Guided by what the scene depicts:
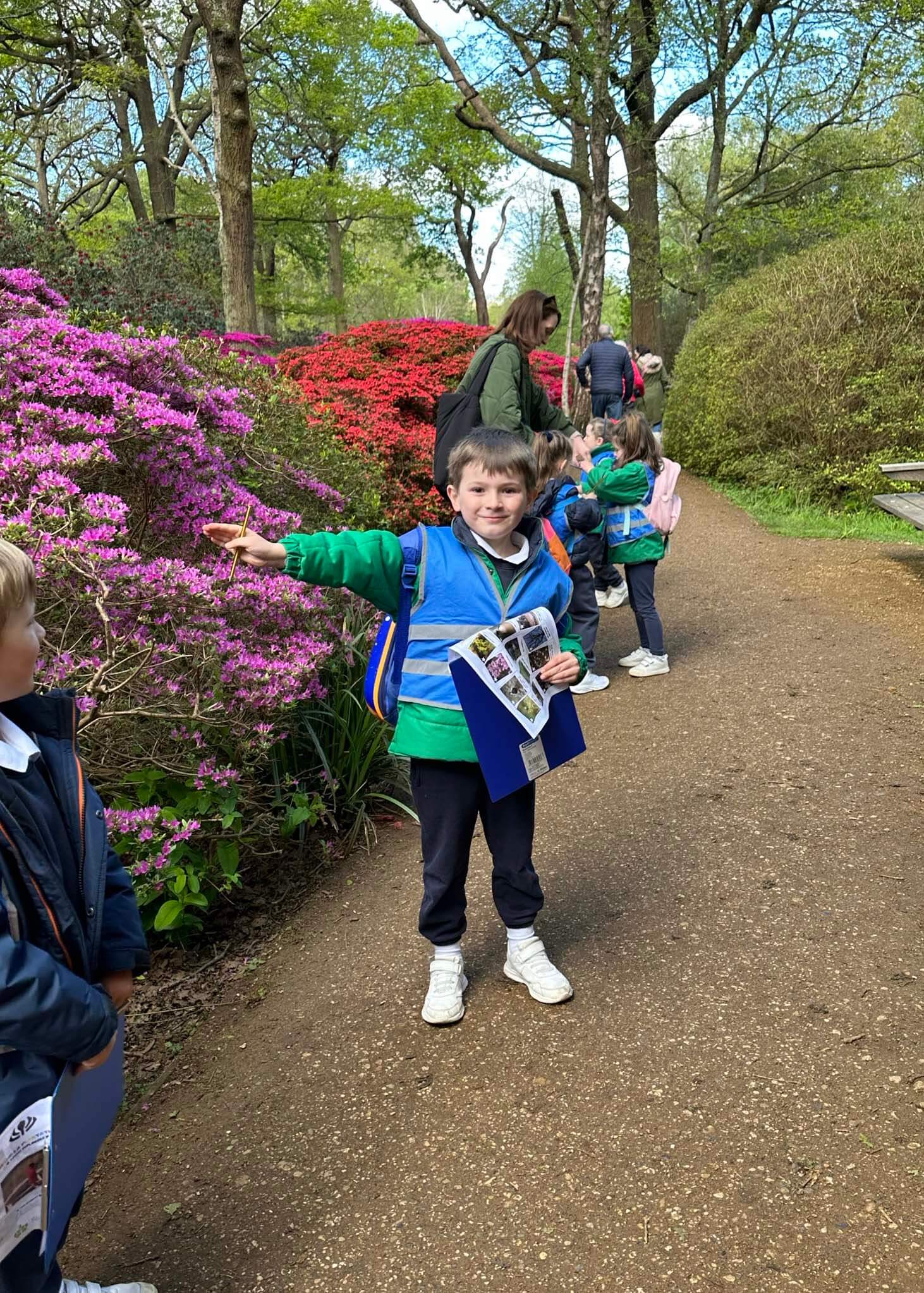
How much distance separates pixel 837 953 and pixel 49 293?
4.57m

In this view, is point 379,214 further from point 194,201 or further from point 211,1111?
point 211,1111

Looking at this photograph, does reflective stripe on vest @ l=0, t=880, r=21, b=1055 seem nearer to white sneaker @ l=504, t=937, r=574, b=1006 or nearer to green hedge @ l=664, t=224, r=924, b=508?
white sneaker @ l=504, t=937, r=574, b=1006

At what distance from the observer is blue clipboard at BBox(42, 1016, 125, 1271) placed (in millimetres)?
1401

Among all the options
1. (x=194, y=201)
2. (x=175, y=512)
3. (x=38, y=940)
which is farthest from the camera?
(x=194, y=201)

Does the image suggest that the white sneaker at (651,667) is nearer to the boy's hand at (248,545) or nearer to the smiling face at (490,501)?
the smiling face at (490,501)

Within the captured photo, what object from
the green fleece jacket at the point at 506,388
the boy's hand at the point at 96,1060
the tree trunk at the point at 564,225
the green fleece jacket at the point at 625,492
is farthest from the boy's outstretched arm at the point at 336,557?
the tree trunk at the point at 564,225

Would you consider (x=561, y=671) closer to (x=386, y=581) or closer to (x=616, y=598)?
(x=386, y=581)

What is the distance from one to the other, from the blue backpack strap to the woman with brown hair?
2416 mm

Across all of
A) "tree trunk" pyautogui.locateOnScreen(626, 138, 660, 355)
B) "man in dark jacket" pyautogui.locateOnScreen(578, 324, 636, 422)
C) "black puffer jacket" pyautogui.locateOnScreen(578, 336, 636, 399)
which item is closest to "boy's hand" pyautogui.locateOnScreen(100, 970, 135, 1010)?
"man in dark jacket" pyautogui.locateOnScreen(578, 324, 636, 422)

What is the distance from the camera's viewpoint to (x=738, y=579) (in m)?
7.75

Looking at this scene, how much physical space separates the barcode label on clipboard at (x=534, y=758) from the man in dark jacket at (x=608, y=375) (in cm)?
854

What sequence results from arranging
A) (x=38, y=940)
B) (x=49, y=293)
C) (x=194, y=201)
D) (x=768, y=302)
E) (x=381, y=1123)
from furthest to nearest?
1. (x=194, y=201)
2. (x=768, y=302)
3. (x=49, y=293)
4. (x=381, y=1123)
5. (x=38, y=940)

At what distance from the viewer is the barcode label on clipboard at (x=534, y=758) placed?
8.16 feet

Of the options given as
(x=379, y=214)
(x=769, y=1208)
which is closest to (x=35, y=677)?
(x=769, y=1208)
